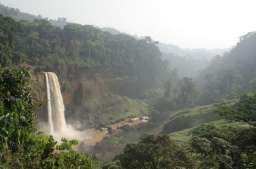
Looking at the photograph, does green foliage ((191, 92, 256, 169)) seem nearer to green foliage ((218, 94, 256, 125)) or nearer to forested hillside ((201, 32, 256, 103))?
green foliage ((218, 94, 256, 125))

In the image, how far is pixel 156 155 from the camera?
22.7 m

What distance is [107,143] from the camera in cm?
4538

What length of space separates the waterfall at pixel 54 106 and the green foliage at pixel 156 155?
23685mm

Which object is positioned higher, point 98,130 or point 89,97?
point 89,97

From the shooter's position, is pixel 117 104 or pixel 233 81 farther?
pixel 233 81

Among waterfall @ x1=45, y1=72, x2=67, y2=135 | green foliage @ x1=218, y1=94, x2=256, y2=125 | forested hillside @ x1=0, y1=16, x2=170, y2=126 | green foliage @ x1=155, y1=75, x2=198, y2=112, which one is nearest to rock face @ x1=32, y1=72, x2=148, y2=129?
forested hillside @ x1=0, y1=16, x2=170, y2=126

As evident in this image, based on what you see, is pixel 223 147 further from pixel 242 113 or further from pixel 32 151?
pixel 32 151

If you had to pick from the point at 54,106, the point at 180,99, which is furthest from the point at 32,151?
the point at 180,99

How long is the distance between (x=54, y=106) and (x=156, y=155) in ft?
88.9

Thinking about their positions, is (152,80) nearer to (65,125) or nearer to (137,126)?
(137,126)

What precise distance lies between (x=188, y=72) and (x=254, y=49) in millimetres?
41672

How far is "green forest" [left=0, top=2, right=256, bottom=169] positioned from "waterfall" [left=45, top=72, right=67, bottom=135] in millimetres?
878

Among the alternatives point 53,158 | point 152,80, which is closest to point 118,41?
point 152,80

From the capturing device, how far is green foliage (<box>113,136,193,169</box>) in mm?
22141
